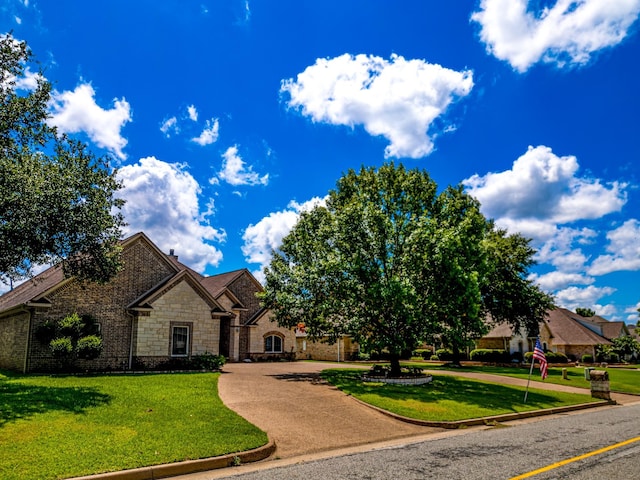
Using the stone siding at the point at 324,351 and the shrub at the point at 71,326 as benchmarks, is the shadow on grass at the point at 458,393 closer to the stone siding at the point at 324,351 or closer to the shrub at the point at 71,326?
the shrub at the point at 71,326

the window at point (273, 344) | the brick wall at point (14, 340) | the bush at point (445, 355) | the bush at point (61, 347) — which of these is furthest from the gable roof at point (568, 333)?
the brick wall at point (14, 340)

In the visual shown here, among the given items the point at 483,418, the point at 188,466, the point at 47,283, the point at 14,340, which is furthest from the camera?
the point at 47,283

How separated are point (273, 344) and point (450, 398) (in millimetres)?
19910

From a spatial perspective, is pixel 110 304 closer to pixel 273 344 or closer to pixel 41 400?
pixel 41 400

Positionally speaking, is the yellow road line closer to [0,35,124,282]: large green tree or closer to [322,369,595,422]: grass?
[322,369,595,422]: grass

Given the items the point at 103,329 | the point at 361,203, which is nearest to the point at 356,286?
the point at 361,203

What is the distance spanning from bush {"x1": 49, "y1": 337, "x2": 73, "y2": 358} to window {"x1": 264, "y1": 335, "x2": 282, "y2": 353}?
16.9 meters

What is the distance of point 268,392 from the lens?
1688 centimetres

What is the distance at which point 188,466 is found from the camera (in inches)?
335

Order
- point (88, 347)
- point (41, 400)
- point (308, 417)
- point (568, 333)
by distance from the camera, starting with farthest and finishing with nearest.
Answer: point (568, 333), point (88, 347), point (308, 417), point (41, 400)

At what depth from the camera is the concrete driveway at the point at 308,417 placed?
1120cm

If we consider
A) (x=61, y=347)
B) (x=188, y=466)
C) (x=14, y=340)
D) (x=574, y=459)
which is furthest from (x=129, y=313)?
(x=574, y=459)

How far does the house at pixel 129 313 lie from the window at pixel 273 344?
10361mm

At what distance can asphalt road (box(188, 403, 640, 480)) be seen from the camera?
8.00m
